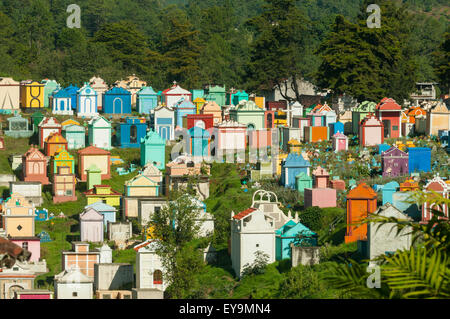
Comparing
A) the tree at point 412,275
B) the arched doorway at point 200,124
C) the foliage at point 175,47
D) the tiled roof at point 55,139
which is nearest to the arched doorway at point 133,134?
the arched doorway at point 200,124

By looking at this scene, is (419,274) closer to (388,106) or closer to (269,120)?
(388,106)

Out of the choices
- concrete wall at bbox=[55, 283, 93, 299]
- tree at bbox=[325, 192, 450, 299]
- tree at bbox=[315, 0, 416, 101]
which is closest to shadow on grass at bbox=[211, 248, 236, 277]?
concrete wall at bbox=[55, 283, 93, 299]

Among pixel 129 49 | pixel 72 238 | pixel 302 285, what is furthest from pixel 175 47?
pixel 302 285

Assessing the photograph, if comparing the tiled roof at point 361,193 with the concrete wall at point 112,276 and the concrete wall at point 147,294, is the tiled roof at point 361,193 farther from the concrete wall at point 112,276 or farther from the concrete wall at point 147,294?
the concrete wall at point 112,276

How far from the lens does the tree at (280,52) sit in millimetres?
70312

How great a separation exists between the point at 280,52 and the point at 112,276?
39.8m

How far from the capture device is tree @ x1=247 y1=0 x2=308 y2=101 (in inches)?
2768

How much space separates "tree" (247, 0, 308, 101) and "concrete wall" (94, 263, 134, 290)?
3821cm

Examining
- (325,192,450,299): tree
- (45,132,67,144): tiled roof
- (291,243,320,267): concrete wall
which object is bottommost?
(291,243,320,267): concrete wall

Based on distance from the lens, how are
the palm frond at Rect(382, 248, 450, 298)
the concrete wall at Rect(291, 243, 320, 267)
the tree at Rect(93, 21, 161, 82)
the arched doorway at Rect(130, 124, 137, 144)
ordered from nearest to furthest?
the palm frond at Rect(382, 248, 450, 298) → the concrete wall at Rect(291, 243, 320, 267) → the arched doorway at Rect(130, 124, 137, 144) → the tree at Rect(93, 21, 161, 82)

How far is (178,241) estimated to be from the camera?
1428 inches

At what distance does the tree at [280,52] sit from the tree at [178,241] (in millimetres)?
30525

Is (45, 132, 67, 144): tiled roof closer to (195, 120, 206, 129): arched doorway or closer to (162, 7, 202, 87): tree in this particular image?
(195, 120, 206, 129): arched doorway
